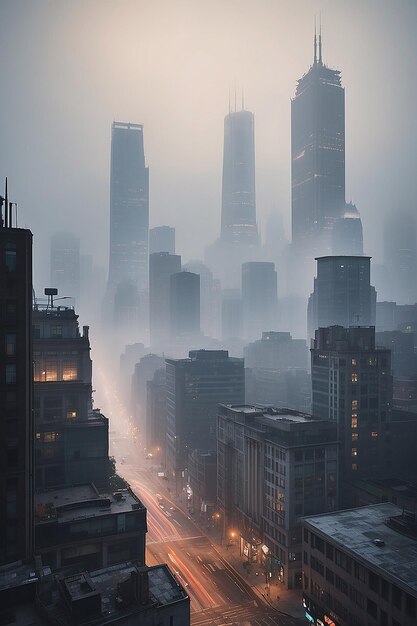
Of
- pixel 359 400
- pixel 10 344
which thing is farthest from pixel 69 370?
pixel 359 400

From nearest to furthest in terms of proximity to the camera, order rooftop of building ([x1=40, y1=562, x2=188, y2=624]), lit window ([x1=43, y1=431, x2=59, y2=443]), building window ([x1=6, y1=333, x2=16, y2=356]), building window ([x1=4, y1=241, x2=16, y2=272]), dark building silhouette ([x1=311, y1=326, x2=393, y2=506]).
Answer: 1. rooftop of building ([x1=40, y1=562, x2=188, y2=624])
2. building window ([x1=6, y1=333, x2=16, y2=356])
3. building window ([x1=4, y1=241, x2=16, y2=272])
4. lit window ([x1=43, y1=431, x2=59, y2=443])
5. dark building silhouette ([x1=311, y1=326, x2=393, y2=506])

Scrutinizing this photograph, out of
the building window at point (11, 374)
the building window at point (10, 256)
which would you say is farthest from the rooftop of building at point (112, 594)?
the building window at point (10, 256)

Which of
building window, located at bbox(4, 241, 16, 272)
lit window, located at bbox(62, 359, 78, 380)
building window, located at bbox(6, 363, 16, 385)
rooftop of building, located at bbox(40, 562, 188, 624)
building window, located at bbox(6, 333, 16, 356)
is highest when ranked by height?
building window, located at bbox(4, 241, 16, 272)

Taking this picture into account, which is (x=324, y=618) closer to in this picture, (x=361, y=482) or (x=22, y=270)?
(x=361, y=482)

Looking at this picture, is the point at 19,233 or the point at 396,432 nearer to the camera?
the point at 19,233

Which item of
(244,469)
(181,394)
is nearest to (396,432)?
(244,469)

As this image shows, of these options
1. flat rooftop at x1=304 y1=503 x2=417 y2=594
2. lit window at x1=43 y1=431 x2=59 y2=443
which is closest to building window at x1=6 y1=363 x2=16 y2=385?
lit window at x1=43 y1=431 x2=59 y2=443

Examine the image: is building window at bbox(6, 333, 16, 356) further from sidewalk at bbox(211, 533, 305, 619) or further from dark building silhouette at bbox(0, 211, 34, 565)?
sidewalk at bbox(211, 533, 305, 619)
